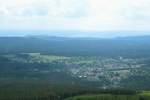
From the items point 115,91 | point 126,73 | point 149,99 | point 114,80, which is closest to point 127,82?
point 114,80

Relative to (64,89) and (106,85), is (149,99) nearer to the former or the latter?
(64,89)

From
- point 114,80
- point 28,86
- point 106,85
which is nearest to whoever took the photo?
point 28,86

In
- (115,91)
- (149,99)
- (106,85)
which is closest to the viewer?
(149,99)

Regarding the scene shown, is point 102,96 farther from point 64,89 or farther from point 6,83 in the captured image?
point 6,83

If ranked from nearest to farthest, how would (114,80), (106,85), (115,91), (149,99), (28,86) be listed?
(149,99) → (115,91) → (28,86) → (106,85) → (114,80)

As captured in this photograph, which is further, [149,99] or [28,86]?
[28,86]

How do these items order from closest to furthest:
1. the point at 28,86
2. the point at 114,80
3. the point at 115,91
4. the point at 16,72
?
the point at 115,91 < the point at 28,86 < the point at 114,80 < the point at 16,72

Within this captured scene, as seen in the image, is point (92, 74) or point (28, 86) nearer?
point (28, 86)

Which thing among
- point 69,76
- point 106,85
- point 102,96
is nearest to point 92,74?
point 69,76

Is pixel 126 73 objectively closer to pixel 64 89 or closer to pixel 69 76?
pixel 69 76
